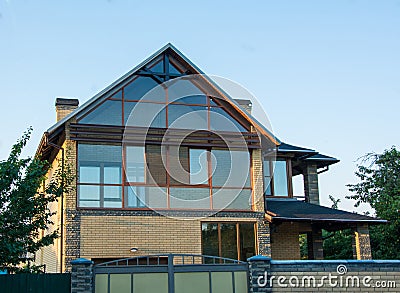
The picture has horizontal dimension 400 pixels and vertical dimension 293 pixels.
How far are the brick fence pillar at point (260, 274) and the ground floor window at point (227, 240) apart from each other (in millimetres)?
4854

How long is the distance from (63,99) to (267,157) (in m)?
7.27

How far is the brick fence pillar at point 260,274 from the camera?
1292 cm

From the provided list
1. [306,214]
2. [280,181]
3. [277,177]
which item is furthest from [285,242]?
[277,177]

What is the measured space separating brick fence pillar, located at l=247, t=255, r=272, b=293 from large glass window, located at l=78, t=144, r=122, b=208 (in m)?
5.52

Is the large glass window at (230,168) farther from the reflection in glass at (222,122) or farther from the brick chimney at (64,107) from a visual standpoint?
the brick chimney at (64,107)

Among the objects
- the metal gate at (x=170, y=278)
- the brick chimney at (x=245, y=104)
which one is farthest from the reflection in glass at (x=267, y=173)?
the metal gate at (x=170, y=278)

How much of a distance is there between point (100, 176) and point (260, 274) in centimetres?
626

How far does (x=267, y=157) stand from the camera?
2122cm

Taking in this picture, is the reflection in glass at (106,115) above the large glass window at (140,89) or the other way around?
the other way around

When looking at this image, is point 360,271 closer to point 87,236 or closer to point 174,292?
point 174,292

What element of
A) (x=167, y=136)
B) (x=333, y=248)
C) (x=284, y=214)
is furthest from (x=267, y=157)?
(x=333, y=248)

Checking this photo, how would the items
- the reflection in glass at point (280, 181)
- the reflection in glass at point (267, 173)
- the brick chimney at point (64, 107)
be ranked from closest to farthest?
the brick chimney at point (64, 107)
the reflection in glass at point (267, 173)
the reflection in glass at point (280, 181)

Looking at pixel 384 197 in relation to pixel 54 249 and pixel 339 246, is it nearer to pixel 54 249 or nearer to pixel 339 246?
pixel 339 246

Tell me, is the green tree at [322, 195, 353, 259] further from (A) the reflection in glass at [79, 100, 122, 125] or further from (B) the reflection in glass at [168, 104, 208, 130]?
(A) the reflection in glass at [79, 100, 122, 125]
